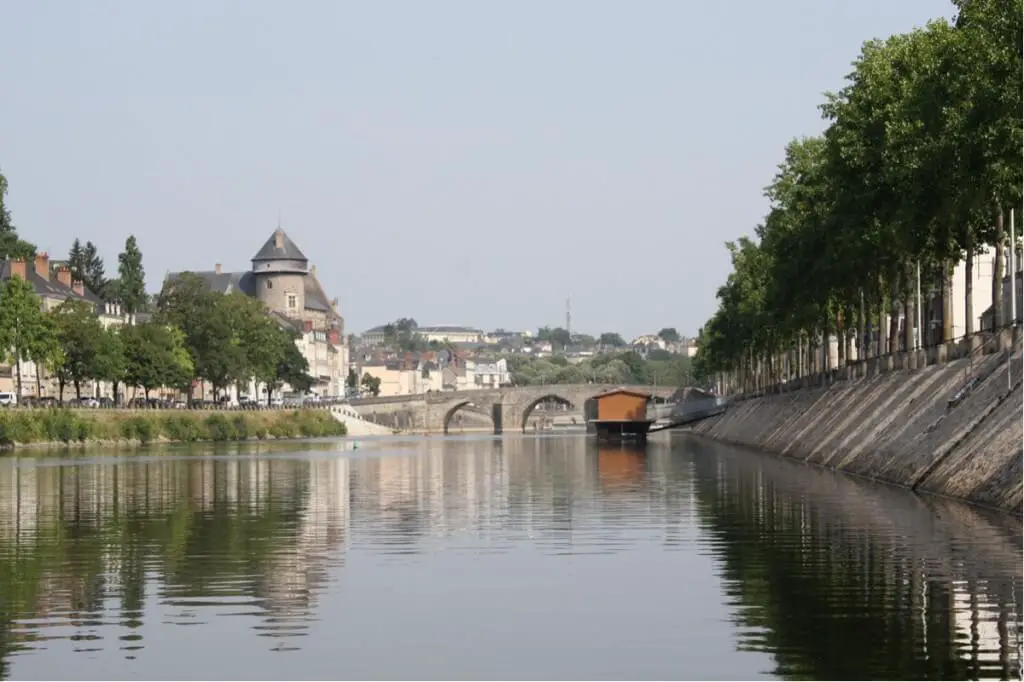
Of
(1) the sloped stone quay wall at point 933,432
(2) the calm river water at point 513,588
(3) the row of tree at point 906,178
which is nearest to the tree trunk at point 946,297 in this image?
(3) the row of tree at point 906,178

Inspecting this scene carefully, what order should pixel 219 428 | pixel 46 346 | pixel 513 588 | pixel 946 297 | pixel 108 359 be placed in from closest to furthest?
pixel 513 588 → pixel 946 297 → pixel 46 346 → pixel 108 359 → pixel 219 428

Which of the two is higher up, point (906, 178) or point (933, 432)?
point (906, 178)

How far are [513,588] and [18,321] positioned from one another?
4598 inches

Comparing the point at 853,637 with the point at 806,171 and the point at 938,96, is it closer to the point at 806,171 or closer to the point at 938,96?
the point at 938,96

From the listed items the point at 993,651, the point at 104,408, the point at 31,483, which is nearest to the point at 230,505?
the point at 31,483

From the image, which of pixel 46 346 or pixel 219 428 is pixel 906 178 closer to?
pixel 46 346

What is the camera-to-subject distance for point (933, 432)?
56531 mm

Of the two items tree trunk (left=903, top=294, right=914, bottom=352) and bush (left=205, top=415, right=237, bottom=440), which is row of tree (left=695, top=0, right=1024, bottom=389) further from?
bush (left=205, top=415, right=237, bottom=440)

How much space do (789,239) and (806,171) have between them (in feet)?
17.1

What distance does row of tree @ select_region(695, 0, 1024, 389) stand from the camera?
6438 cm

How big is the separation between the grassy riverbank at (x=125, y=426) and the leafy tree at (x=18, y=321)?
5155 mm

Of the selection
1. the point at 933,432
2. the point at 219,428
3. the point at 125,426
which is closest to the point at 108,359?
the point at 125,426

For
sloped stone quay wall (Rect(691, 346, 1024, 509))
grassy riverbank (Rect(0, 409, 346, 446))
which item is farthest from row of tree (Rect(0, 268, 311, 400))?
sloped stone quay wall (Rect(691, 346, 1024, 509))

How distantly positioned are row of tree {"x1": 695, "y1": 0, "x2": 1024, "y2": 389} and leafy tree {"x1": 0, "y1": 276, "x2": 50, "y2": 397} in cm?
5525
